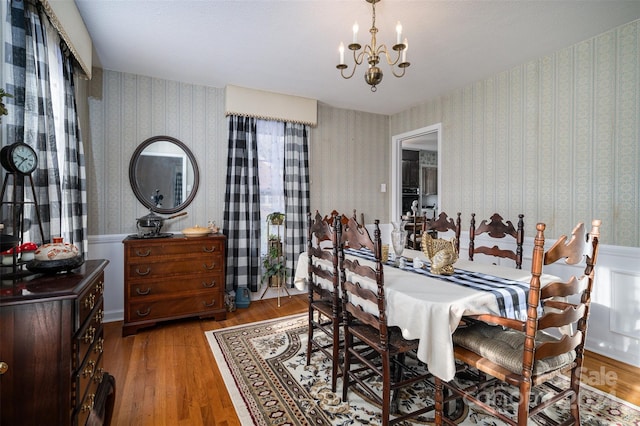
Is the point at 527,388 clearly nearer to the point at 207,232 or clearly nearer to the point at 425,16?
the point at 425,16

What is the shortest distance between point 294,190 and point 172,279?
1.77m

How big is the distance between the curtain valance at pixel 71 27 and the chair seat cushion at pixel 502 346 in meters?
2.92

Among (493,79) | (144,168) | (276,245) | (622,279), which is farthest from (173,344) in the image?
(493,79)

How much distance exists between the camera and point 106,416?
1.62 m

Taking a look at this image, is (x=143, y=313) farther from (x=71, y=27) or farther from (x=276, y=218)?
(x=71, y=27)

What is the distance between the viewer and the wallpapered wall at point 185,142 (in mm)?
3174

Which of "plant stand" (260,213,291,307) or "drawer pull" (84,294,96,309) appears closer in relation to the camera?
"drawer pull" (84,294,96,309)

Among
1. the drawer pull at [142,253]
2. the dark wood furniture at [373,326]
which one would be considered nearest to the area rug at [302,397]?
the dark wood furniture at [373,326]

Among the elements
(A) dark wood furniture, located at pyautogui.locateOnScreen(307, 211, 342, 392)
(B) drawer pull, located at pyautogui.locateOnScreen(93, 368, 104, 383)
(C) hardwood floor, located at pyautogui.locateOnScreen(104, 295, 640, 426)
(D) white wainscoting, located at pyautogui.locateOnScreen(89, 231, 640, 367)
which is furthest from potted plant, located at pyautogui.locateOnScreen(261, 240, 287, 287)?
(D) white wainscoting, located at pyautogui.locateOnScreen(89, 231, 640, 367)

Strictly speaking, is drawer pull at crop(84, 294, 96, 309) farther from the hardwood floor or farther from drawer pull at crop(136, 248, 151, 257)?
drawer pull at crop(136, 248, 151, 257)

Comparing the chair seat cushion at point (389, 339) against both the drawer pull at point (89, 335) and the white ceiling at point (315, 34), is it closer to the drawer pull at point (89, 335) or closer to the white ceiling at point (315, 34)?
the drawer pull at point (89, 335)

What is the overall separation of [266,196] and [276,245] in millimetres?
644

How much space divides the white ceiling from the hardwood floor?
259 cm

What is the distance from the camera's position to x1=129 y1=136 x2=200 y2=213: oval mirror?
332 cm
